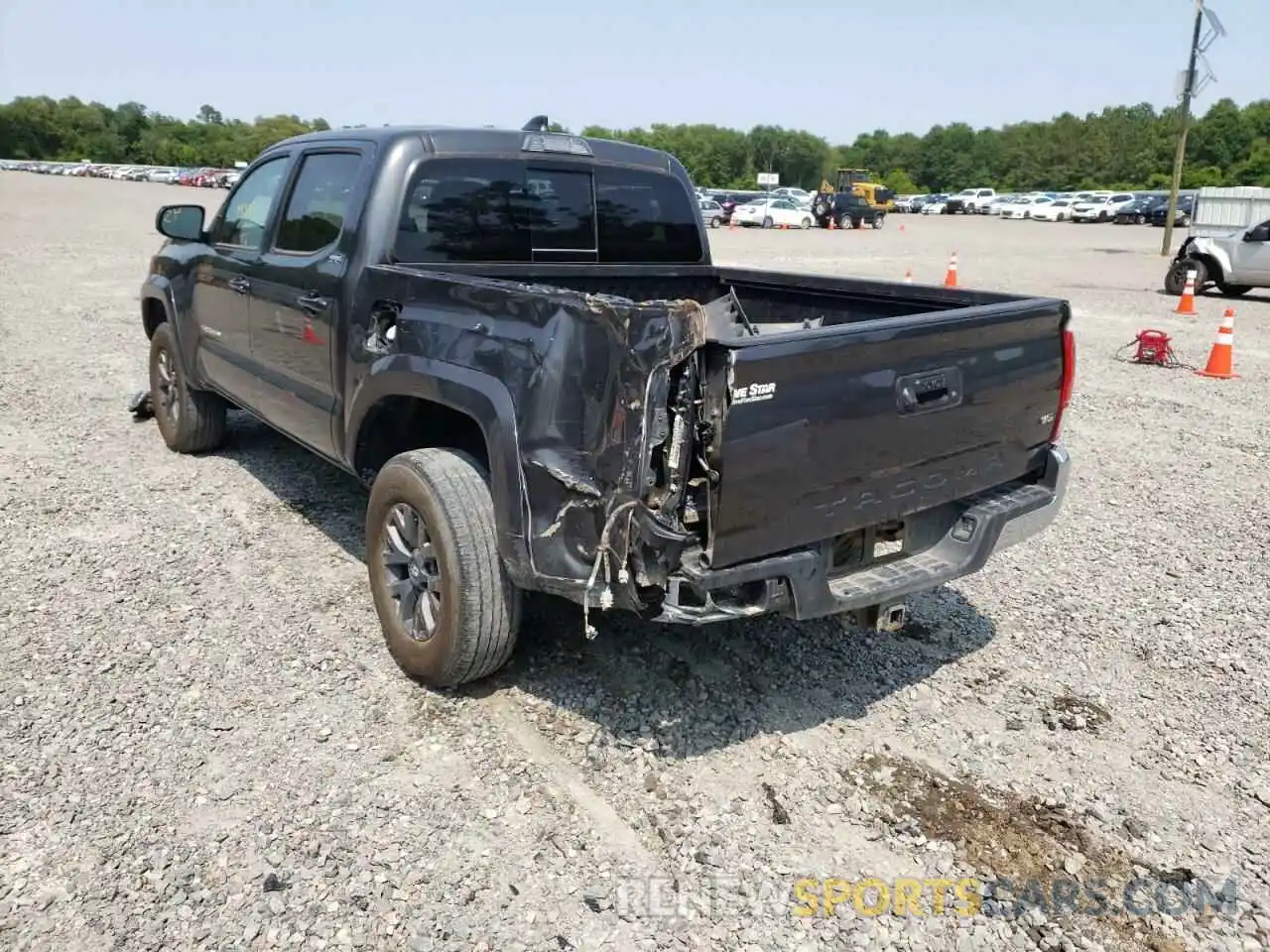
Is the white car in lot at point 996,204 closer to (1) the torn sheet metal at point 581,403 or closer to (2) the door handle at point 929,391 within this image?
(2) the door handle at point 929,391

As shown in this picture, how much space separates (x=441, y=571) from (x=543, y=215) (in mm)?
1855

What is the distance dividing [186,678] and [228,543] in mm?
1434

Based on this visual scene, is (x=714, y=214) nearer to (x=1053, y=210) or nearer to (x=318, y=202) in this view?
(x=1053, y=210)

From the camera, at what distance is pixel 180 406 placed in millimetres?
6242

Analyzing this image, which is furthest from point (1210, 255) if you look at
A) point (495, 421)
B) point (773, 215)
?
point (773, 215)

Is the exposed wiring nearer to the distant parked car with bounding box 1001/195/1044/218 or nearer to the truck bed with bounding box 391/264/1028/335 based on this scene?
the truck bed with bounding box 391/264/1028/335

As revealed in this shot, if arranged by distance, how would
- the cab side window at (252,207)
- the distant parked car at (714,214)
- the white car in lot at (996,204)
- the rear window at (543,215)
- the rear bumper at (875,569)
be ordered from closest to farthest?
the rear bumper at (875,569), the rear window at (543,215), the cab side window at (252,207), the distant parked car at (714,214), the white car in lot at (996,204)

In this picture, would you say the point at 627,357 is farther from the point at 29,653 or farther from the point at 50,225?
the point at 50,225

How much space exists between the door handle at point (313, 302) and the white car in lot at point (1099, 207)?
5535 cm

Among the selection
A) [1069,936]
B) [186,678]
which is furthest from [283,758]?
[1069,936]

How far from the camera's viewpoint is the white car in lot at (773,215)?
40000mm

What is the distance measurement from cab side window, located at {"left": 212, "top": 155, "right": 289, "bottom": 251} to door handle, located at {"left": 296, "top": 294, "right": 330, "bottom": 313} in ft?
2.55

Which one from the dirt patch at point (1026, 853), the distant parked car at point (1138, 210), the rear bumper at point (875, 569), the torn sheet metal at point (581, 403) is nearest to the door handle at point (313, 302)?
the torn sheet metal at point (581, 403)

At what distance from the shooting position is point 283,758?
127 inches
